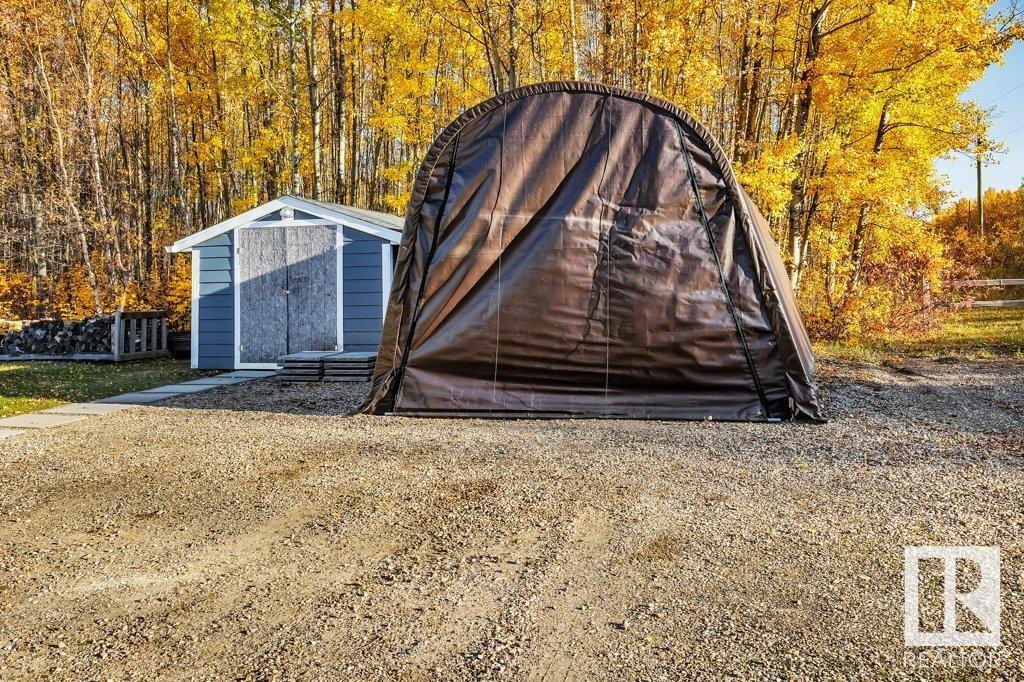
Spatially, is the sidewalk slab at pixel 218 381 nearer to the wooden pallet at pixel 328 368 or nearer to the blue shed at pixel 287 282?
the wooden pallet at pixel 328 368

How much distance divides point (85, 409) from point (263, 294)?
3960 mm

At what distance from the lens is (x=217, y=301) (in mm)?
11039

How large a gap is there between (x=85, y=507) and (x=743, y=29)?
12266 millimetres

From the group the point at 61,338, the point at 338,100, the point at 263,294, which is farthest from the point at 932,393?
the point at 338,100

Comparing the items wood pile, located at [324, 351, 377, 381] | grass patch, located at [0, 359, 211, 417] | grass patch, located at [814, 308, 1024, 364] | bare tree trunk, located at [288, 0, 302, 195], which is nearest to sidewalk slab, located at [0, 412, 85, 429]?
grass patch, located at [0, 359, 211, 417]

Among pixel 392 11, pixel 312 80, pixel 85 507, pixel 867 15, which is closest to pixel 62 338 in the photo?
pixel 312 80

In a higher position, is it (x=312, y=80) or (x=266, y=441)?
(x=312, y=80)

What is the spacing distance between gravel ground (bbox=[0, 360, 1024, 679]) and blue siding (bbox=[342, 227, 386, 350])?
15.9 ft

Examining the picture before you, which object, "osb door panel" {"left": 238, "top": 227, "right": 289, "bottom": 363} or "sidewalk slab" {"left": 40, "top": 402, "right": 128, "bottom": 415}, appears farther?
"osb door panel" {"left": 238, "top": 227, "right": 289, "bottom": 363}

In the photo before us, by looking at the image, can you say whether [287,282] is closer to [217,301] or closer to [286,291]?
[286,291]

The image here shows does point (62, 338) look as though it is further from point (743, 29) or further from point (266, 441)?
point (743, 29)

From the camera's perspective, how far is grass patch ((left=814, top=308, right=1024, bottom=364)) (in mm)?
11273

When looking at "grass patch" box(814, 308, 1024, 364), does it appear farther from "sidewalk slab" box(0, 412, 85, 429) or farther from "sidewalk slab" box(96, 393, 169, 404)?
"sidewalk slab" box(0, 412, 85, 429)

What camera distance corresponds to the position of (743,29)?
1227 centimetres
